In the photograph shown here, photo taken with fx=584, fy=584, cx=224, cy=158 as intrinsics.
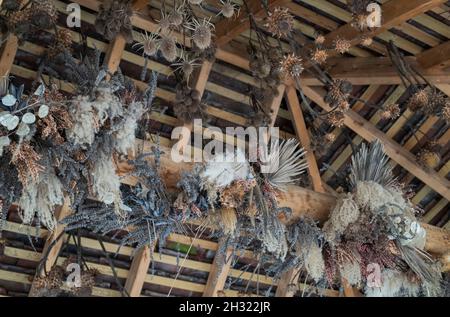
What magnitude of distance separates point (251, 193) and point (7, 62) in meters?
1.78

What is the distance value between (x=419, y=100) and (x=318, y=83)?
820 millimetres

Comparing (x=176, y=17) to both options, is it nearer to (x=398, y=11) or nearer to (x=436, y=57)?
(x=398, y=11)

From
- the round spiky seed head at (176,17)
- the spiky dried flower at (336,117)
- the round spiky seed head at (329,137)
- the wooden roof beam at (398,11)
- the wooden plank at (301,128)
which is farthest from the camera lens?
the wooden plank at (301,128)

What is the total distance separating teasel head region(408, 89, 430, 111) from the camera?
11.7ft

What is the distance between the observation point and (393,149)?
14.8 ft

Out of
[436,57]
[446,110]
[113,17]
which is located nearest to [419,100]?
[446,110]

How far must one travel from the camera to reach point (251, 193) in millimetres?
2939

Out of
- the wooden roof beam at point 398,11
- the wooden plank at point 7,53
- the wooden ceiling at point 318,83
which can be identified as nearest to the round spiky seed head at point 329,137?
the wooden ceiling at point 318,83

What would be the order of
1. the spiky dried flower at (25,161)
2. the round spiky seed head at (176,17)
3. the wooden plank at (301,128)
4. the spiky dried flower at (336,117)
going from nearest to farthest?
the spiky dried flower at (25,161)
the round spiky seed head at (176,17)
the spiky dried flower at (336,117)
the wooden plank at (301,128)

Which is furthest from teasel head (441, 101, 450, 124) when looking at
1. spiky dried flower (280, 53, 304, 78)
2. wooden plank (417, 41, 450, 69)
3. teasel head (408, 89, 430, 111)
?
spiky dried flower (280, 53, 304, 78)

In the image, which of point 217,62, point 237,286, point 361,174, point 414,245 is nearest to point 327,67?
point 217,62

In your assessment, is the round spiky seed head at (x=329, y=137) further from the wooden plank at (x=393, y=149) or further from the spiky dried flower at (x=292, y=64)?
the spiky dried flower at (x=292, y=64)

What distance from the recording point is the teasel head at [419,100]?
3.58 meters
